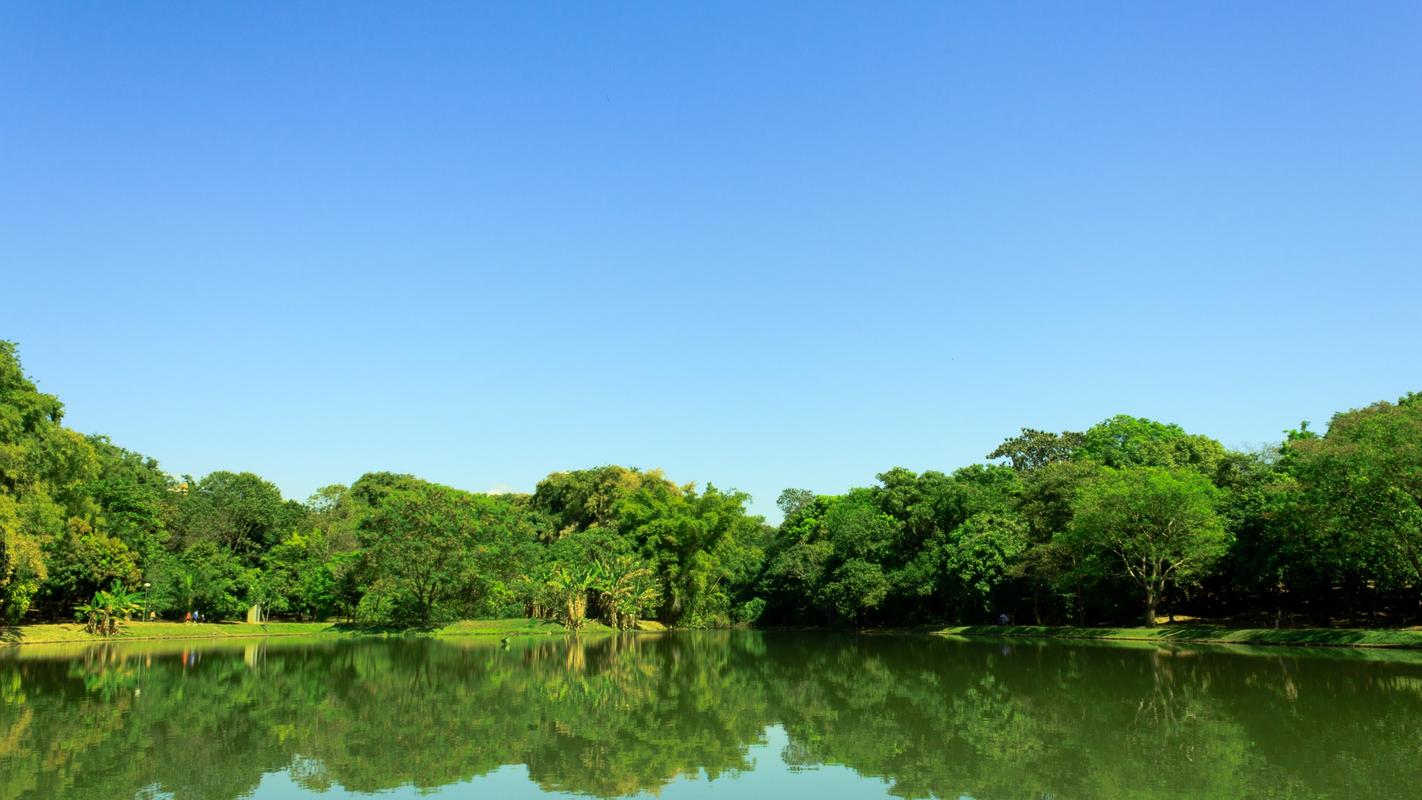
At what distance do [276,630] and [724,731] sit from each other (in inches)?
1882

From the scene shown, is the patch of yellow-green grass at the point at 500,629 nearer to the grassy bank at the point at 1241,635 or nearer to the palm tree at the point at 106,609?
the palm tree at the point at 106,609

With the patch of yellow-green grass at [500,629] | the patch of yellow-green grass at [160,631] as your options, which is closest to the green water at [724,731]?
the patch of yellow-green grass at [160,631]

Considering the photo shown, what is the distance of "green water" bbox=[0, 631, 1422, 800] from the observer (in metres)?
11.5

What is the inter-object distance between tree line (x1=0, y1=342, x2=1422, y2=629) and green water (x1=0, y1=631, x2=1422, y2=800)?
40.7 ft

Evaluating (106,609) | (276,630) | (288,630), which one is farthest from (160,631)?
(288,630)

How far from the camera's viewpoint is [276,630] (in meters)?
55.3

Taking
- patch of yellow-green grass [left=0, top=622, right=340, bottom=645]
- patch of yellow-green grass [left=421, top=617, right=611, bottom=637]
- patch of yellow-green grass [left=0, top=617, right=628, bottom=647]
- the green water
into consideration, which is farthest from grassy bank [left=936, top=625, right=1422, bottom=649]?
patch of yellow-green grass [left=0, top=622, right=340, bottom=645]

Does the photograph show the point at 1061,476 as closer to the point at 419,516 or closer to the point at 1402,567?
the point at 1402,567

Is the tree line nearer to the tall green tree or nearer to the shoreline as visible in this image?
the tall green tree

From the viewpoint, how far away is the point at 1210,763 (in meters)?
12.3

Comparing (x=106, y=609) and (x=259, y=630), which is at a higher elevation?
(x=106, y=609)

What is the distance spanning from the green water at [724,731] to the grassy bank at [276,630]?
68.5ft

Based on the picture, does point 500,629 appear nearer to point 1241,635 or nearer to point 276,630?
point 276,630

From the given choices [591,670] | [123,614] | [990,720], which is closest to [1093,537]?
[591,670]
